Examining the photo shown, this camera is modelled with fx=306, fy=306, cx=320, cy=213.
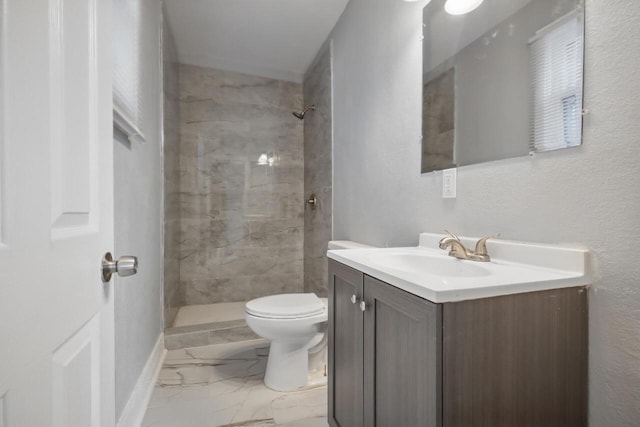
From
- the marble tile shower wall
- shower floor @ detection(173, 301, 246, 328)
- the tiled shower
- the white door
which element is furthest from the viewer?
the marble tile shower wall

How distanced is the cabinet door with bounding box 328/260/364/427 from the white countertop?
7cm

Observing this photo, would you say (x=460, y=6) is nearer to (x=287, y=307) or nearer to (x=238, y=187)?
(x=287, y=307)

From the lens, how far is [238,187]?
9.96ft

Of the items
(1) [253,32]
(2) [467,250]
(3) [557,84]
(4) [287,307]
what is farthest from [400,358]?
(1) [253,32]

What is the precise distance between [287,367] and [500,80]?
5.42ft

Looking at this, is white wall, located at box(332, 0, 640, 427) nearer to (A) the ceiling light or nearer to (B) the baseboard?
(A) the ceiling light

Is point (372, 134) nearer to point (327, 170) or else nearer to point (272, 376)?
point (327, 170)

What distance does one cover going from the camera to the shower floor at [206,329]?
2137 mm

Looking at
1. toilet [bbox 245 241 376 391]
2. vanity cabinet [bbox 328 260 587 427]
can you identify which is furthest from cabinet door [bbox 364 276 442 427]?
toilet [bbox 245 241 376 391]

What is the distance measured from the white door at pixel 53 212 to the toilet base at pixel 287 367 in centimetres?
114

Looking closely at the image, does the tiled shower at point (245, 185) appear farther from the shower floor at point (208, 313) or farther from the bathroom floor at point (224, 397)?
the bathroom floor at point (224, 397)

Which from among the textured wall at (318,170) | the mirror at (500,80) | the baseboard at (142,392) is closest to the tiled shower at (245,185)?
the textured wall at (318,170)

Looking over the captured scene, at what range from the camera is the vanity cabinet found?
0.65 meters

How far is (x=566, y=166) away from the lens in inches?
32.9
